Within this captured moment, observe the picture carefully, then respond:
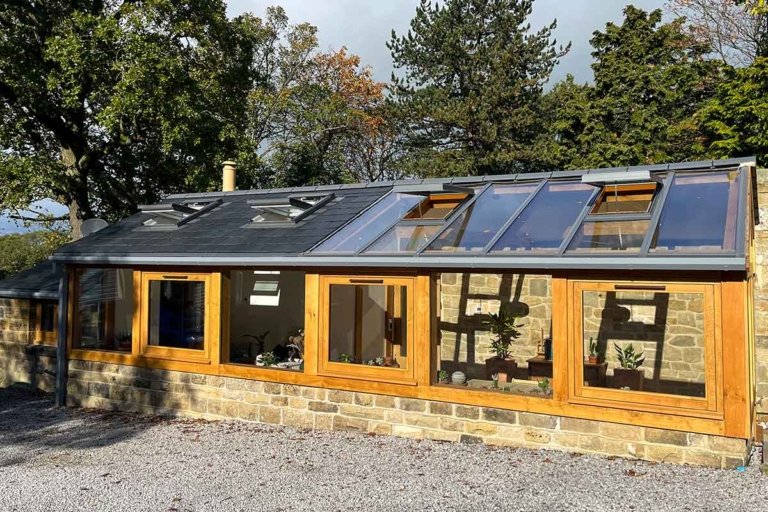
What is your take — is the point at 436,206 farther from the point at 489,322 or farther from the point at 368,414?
the point at 368,414

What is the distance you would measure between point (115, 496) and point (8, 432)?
12.8 ft

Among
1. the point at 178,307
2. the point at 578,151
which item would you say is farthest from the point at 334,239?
the point at 578,151

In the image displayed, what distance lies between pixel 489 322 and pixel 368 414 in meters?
3.48

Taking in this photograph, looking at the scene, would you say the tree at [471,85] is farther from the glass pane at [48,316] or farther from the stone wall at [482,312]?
the glass pane at [48,316]

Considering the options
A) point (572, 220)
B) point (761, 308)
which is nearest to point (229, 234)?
point (572, 220)

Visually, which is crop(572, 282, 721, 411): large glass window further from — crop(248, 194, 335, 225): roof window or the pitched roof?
crop(248, 194, 335, 225): roof window

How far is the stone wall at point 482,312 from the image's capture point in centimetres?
1048

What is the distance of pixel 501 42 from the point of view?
22.9 m

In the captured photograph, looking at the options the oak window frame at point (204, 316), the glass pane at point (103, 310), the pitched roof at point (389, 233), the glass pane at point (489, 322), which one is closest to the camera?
the pitched roof at point (389, 233)

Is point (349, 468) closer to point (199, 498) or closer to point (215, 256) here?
point (199, 498)

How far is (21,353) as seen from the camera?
13.4 metres

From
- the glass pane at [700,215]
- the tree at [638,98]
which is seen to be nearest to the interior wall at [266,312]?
the glass pane at [700,215]

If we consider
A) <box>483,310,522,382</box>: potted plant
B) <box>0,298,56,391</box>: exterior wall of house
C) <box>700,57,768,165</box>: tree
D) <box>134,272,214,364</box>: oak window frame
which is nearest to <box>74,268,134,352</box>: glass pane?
<box>134,272,214,364</box>: oak window frame

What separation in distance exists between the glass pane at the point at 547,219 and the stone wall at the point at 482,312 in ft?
8.41
